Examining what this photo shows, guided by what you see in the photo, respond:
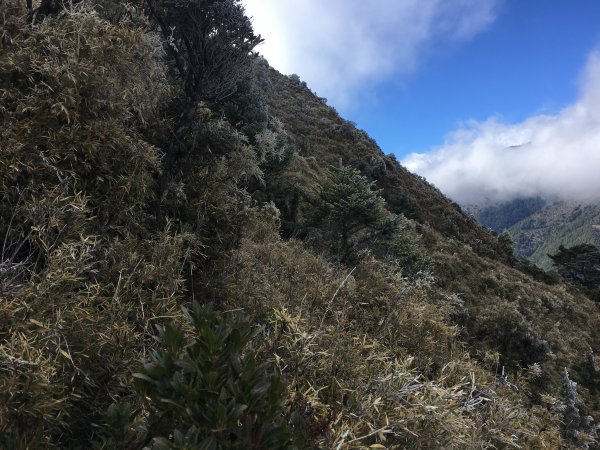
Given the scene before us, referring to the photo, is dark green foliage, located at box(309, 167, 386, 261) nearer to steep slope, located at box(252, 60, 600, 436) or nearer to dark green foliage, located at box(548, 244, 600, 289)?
steep slope, located at box(252, 60, 600, 436)

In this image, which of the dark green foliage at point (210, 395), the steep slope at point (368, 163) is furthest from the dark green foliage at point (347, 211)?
the dark green foliage at point (210, 395)

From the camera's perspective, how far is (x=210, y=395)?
1692 mm

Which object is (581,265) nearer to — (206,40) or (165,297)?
(206,40)

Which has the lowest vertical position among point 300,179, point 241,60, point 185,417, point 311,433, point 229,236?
point 311,433

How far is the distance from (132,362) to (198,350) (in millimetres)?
1144

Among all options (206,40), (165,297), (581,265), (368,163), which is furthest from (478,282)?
(581,265)

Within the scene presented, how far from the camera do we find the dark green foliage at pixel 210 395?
163cm

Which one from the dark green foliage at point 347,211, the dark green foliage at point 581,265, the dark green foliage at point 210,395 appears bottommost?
the dark green foliage at point 210,395

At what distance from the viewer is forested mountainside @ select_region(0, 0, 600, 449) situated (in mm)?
1854

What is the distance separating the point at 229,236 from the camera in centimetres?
485

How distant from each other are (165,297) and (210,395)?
175 centimetres

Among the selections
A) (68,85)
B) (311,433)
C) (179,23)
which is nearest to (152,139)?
(68,85)

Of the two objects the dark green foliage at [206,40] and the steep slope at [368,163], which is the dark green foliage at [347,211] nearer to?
the dark green foliage at [206,40]

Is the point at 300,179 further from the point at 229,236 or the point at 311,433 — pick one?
the point at 311,433
